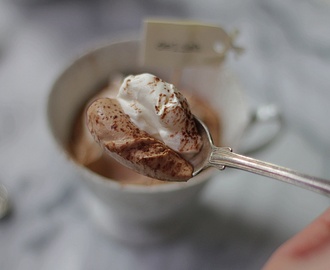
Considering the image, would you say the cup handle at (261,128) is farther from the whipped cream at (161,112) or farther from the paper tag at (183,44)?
the whipped cream at (161,112)

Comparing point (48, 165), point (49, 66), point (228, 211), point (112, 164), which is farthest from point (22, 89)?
point (228, 211)

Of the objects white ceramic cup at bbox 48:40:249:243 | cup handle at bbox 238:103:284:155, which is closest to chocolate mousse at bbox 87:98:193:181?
white ceramic cup at bbox 48:40:249:243

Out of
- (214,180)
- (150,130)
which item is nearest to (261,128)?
(214,180)

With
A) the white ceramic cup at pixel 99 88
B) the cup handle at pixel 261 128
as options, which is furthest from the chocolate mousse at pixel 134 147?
the cup handle at pixel 261 128

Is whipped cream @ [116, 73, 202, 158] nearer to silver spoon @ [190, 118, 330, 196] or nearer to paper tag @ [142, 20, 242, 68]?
silver spoon @ [190, 118, 330, 196]

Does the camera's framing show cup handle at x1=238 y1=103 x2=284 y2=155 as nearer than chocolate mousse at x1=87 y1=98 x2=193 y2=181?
No

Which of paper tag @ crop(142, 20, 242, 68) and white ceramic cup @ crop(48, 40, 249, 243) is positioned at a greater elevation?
paper tag @ crop(142, 20, 242, 68)
